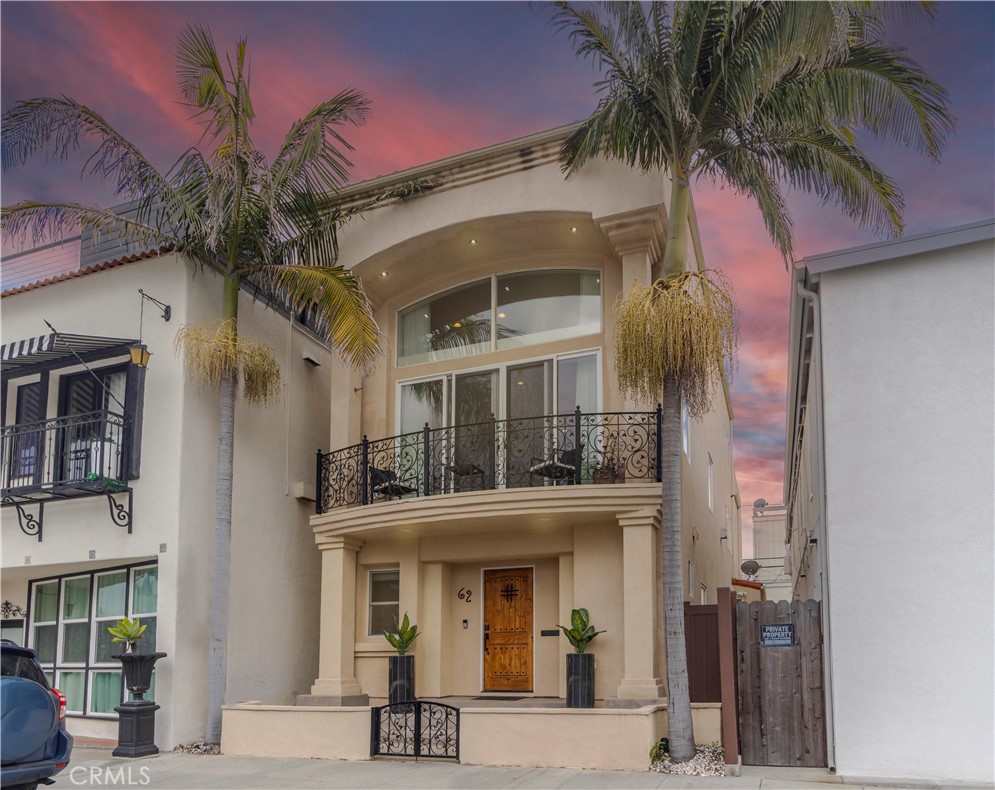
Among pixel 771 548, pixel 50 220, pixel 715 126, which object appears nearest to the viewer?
pixel 715 126

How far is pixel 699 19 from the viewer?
11156 millimetres

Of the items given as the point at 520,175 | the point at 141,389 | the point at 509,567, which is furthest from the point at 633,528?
the point at 141,389

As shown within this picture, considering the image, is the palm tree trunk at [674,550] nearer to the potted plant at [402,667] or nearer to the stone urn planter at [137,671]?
the potted plant at [402,667]

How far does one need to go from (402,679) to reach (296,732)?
6.78 feet

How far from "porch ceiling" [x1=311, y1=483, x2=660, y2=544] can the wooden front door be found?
1043 mm

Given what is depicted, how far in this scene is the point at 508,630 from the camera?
595 inches

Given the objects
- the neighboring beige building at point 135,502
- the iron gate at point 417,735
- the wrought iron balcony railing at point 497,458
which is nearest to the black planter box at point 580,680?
the iron gate at point 417,735

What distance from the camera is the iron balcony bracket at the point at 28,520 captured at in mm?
15406

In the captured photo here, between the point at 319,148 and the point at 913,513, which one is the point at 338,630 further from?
the point at 913,513

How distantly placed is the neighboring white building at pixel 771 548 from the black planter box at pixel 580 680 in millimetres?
19434

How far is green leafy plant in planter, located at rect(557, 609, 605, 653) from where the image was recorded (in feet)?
43.0

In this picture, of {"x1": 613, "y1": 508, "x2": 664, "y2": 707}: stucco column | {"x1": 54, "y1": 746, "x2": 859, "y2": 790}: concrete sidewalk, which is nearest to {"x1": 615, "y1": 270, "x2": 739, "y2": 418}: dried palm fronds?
{"x1": 613, "y1": 508, "x2": 664, "y2": 707}: stucco column

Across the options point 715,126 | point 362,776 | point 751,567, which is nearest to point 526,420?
point 715,126

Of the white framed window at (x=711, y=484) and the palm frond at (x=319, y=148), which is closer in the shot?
the palm frond at (x=319, y=148)
